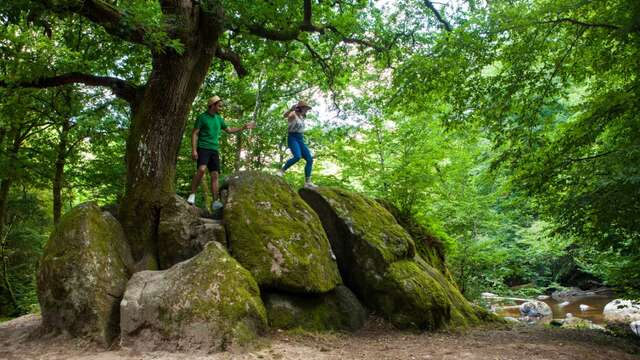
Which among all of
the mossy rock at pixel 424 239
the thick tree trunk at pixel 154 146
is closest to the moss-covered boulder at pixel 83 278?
the thick tree trunk at pixel 154 146

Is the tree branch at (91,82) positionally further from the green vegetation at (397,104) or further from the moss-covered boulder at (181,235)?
the moss-covered boulder at (181,235)

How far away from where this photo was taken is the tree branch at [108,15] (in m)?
5.59

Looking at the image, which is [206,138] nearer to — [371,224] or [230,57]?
[230,57]

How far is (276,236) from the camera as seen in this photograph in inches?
256

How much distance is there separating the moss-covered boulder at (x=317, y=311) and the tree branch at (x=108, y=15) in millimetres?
4303

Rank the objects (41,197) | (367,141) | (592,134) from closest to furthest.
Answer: (592,134) → (367,141) → (41,197)

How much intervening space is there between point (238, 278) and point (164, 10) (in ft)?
16.6

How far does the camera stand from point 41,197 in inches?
677

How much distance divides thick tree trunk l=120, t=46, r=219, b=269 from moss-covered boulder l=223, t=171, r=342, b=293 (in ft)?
3.87

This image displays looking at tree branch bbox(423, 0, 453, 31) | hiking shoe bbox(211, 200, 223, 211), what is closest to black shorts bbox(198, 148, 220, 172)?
hiking shoe bbox(211, 200, 223, 211)

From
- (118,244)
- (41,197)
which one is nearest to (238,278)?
(118,244)

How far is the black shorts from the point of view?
7.64 meters

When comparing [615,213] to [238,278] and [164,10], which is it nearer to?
[238,278]

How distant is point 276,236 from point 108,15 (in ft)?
13.5
